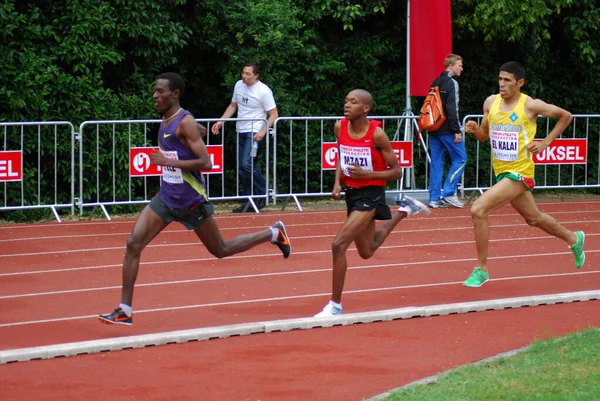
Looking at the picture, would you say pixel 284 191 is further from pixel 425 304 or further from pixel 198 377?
pixel 198 377

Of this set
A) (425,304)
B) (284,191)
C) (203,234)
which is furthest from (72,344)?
(284,191)

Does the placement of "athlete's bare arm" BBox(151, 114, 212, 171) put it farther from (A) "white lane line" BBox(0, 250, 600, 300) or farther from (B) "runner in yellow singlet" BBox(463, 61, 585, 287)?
(B) "runner in yellow singlet" BBox(463, 61, 585, 287)

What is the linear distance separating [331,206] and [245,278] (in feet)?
21.4

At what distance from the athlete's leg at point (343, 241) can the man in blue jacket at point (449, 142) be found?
23.8 ft

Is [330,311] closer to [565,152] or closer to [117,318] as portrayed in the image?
[117,318]

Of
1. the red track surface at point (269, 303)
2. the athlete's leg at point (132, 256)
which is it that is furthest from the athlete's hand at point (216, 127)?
the athlete's leg at point (132, 256)

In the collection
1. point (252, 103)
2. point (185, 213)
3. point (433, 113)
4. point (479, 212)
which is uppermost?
point (252, 103)

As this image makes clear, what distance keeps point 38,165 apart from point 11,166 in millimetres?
509

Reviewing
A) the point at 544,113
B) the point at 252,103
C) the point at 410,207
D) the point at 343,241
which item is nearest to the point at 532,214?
the point at 544,113

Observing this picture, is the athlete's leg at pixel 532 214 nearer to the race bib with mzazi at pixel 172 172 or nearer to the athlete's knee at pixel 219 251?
the athlete's knee at pixel 219 251

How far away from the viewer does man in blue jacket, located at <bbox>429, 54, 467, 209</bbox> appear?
657 inches

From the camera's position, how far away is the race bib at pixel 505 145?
10797mm

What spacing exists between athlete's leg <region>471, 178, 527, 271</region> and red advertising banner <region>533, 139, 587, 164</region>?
761 cm

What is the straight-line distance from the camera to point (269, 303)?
399 inches
